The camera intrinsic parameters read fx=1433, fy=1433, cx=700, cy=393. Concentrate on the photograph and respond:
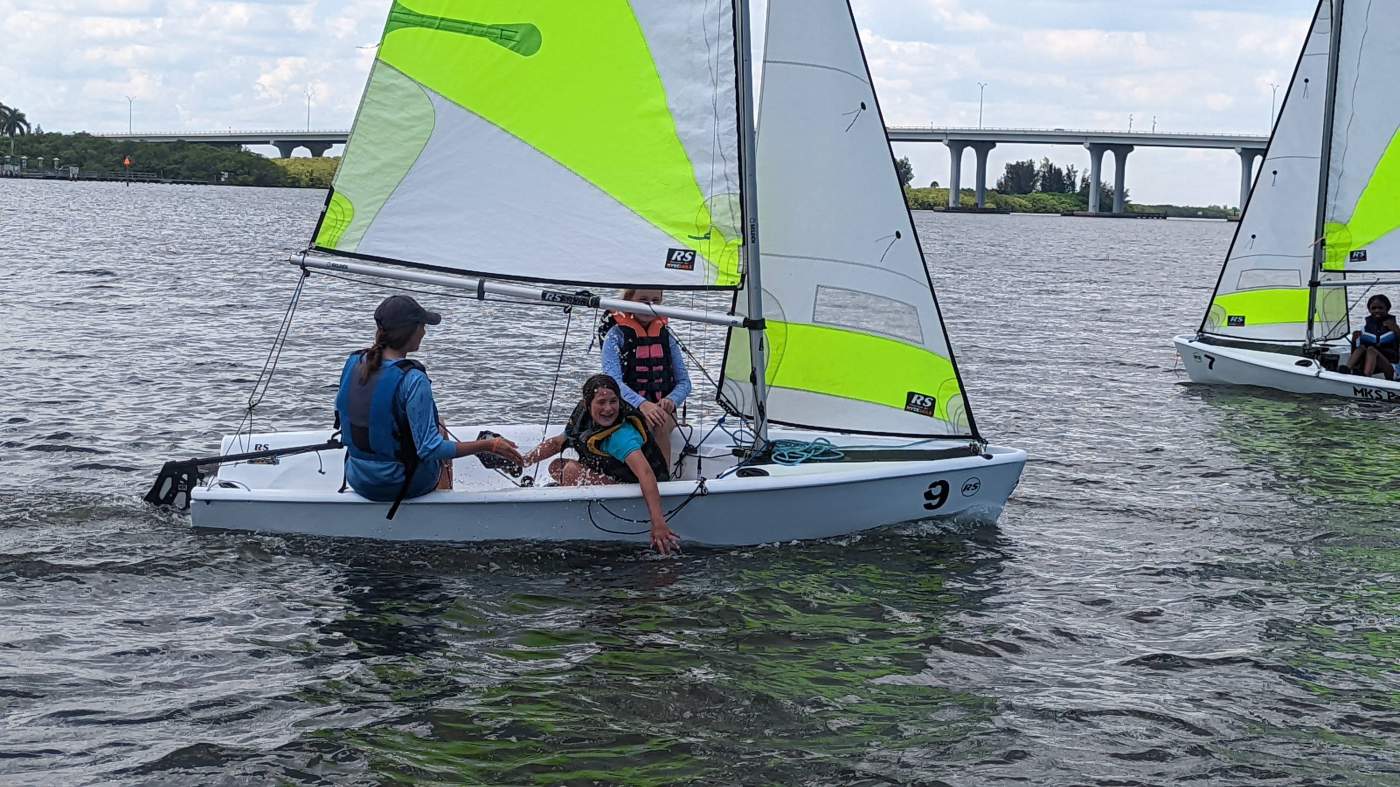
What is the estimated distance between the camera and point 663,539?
28.3 feet

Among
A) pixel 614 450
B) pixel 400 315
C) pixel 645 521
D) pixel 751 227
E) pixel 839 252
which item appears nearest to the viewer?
pixel 400 315

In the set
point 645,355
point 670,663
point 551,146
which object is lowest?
point 670,663

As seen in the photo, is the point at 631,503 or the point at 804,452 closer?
the point at 631,503

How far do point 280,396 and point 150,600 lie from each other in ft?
24.3

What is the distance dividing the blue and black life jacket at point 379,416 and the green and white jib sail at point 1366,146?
481 inches

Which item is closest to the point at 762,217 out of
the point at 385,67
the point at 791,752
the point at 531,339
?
the point at 385,67

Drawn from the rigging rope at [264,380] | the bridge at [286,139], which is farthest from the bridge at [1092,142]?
the rigging rope at [264,380]

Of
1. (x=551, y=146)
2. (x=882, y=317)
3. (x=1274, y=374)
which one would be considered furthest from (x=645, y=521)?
(x=1274, y=374)

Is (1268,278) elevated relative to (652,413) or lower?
elevated

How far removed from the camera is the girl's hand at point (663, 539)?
28.2ft

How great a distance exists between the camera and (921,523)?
31.2 ft

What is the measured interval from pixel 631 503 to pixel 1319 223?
37.5 ft

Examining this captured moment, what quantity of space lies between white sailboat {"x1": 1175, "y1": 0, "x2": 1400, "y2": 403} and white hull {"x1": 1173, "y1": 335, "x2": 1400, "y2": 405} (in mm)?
16

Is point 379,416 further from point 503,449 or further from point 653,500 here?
point 653,500
